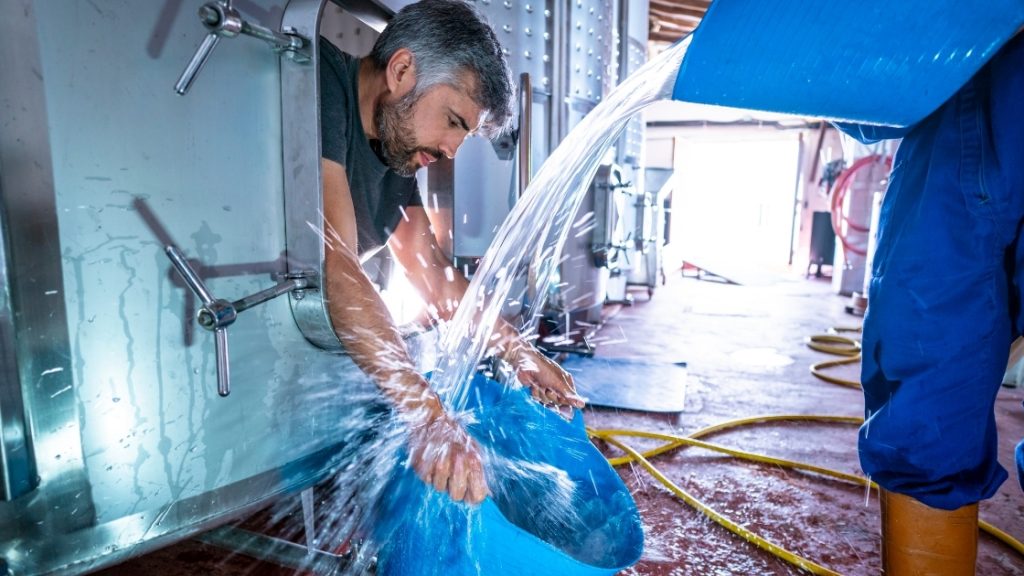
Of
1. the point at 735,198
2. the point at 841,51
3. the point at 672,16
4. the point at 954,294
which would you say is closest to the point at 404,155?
the point at 841,51

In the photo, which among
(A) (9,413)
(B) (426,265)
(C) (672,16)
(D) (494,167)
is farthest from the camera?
(C) (672,16)

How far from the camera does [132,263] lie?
2.77 ft

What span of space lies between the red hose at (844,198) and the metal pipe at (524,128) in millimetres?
4111

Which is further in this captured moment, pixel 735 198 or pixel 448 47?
pixel 735 198

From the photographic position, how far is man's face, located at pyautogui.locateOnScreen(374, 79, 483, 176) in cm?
117

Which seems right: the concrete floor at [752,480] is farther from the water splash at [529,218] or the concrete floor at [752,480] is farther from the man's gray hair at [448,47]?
the man's gray hair at [448,47]

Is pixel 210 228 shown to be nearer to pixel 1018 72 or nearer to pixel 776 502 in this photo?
pixel 1018 72

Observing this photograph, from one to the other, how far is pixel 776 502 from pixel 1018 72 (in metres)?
1.18

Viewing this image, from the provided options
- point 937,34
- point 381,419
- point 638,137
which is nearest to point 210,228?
point 381,419

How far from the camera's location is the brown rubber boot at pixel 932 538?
1.01 metres

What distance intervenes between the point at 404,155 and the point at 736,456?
1.42m

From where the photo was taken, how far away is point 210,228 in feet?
3.04

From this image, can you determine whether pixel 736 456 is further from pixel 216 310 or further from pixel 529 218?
pixel 216 310

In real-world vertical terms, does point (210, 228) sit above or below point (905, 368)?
above
